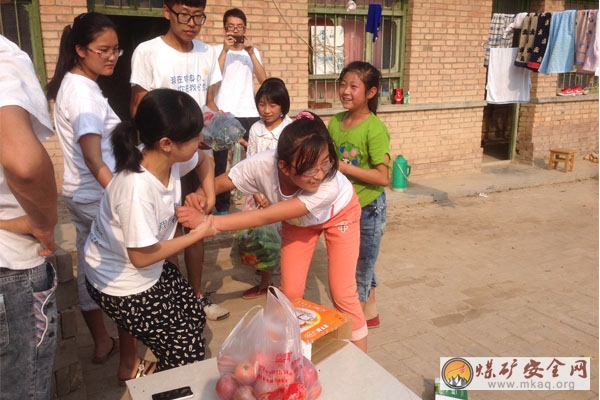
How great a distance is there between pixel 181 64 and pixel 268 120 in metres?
0.89

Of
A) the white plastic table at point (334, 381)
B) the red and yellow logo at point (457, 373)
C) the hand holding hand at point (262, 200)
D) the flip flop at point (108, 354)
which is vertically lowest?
the flip flop at point (108, 354)

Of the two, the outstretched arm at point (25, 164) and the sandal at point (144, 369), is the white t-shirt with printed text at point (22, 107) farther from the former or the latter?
the sandal at point (144, 369)

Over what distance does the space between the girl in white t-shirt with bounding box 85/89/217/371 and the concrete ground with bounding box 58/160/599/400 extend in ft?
1.33

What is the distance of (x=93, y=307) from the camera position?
298cm

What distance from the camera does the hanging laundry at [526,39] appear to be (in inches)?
334

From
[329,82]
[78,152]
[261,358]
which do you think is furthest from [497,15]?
[261,358]

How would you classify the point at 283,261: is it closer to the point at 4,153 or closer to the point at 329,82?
the point at 4,153

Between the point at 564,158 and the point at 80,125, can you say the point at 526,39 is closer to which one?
the point at 564,158

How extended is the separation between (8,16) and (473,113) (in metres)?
6.87

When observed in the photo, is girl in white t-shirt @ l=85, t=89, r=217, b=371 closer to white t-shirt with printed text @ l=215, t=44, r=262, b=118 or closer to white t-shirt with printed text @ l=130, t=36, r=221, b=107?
white t-shirt with printed text @ l=130, t=36, r=221, b=107

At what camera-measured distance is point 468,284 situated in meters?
4.47

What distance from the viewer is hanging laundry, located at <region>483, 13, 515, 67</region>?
28.7 feet

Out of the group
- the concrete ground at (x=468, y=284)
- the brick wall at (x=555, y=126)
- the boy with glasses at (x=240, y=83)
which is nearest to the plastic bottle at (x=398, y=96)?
the concrete ground at (x=468, y=284)

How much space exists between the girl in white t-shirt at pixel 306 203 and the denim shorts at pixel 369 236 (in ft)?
Result: 1.31
